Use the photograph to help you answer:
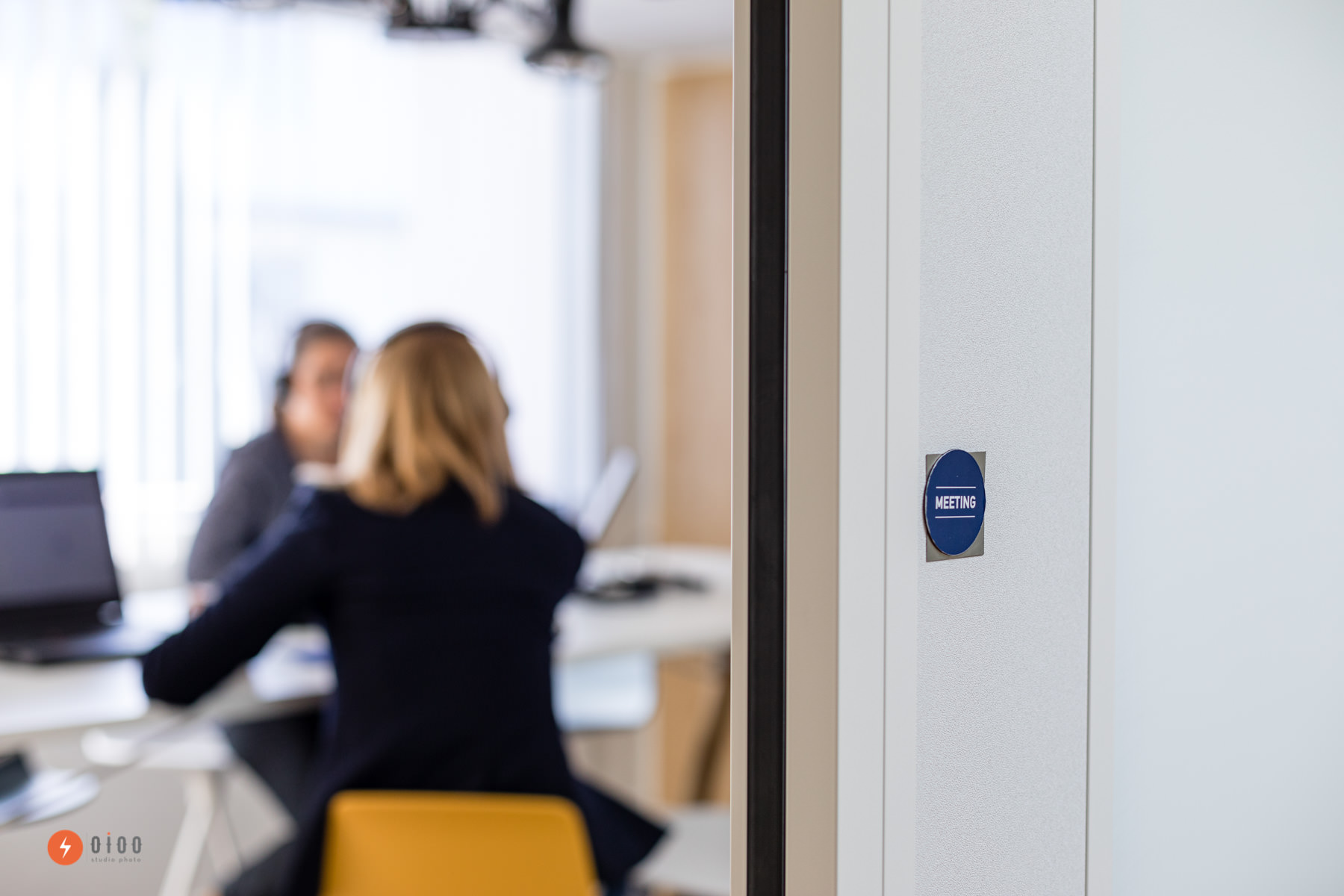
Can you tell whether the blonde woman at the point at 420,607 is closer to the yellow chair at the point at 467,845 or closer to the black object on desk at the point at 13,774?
the yellow chair at the point at 467,845

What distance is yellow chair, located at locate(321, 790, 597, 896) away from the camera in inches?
50.2

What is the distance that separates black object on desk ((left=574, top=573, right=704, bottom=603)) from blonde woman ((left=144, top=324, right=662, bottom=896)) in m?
0.64

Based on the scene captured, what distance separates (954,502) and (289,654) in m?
1.41

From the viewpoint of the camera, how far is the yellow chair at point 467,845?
127 cm

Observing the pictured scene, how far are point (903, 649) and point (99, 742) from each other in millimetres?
1026

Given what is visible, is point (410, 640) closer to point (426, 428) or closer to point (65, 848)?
point (426, 428)

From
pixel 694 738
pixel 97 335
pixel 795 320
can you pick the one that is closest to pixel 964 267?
pixel 795 320

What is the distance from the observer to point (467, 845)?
4.21 ft

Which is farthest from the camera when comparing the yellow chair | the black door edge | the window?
the window

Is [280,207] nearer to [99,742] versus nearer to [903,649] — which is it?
[99,742]

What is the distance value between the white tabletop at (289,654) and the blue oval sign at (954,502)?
3.65 feet

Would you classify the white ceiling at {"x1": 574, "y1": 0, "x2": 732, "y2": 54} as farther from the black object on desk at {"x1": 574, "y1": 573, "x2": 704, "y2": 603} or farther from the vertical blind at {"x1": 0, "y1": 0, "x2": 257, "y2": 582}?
the black object on desk at {"x1": 574, "y1": 573, "x2": 704, "y2": 603}

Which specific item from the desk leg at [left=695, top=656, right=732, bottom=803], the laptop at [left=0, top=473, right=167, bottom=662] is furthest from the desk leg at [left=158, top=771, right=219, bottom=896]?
the desk leg at [left=695, top=656, right=732, bottom=803]

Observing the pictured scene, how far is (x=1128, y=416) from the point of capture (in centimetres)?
93
